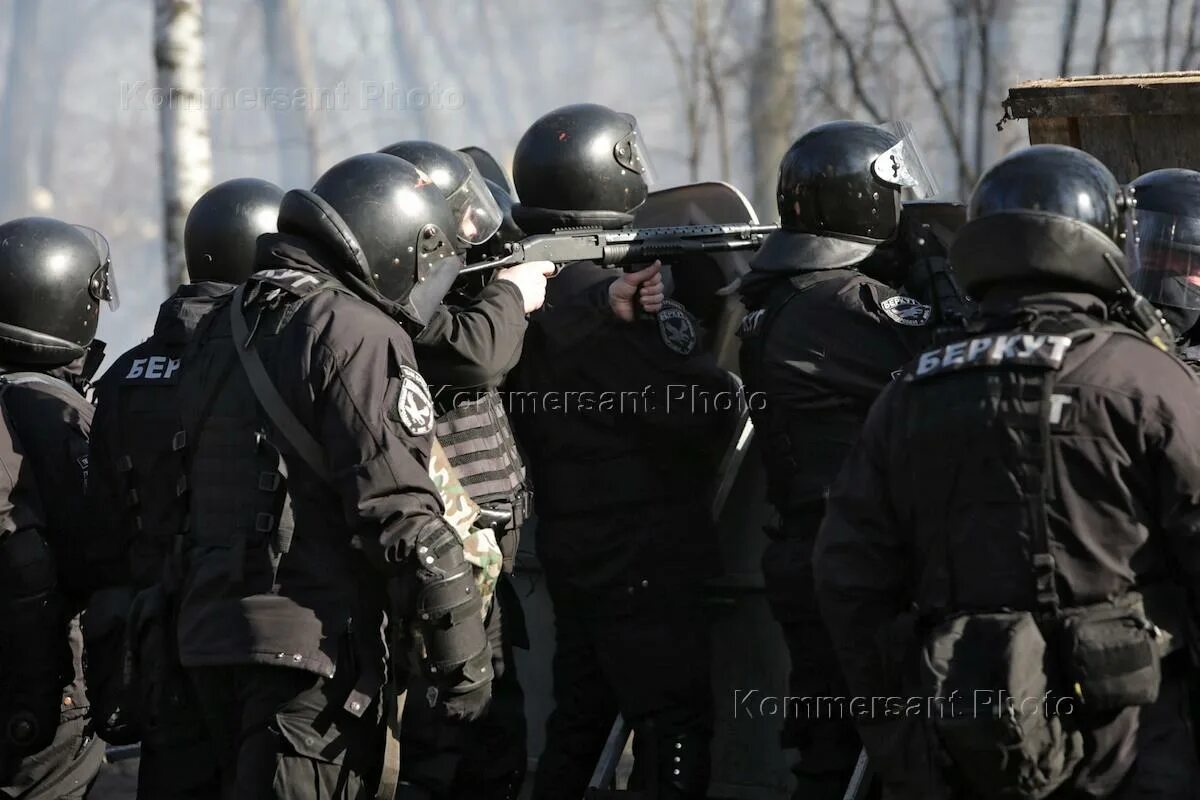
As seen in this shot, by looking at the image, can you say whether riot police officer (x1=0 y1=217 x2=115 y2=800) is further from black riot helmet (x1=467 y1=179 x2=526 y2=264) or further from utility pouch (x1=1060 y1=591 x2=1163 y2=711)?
utility pouch (x1=1060 y1=591 x2=1163 y2=711)

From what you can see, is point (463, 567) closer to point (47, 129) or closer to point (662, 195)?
point (662, 195)

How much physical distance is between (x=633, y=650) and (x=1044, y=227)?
226 cm

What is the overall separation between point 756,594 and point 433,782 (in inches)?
48.0

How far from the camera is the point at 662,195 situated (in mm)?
5738

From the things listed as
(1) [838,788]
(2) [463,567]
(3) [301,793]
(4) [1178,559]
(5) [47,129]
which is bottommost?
(5) [47,129]

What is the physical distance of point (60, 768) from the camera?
4789 millimetres

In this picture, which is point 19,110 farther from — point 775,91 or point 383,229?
point 383,229

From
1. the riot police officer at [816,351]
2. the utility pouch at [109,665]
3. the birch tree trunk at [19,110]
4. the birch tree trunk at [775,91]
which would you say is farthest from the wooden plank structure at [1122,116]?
the birch tree trunk at [19,110]

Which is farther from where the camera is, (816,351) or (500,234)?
(500,234)

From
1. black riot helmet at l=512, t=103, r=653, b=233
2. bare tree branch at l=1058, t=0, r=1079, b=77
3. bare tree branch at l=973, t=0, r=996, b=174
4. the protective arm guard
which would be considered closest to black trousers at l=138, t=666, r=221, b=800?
the protective arm guard

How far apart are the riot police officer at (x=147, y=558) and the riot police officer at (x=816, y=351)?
1.51m

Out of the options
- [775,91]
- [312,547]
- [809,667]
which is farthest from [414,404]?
[775,91]

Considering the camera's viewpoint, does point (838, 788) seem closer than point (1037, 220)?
No

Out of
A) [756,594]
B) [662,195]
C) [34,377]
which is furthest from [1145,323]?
[34,377]
